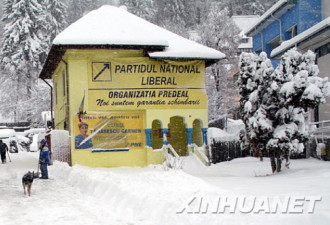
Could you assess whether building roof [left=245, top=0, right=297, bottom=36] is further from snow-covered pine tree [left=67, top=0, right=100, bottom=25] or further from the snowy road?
snow-covered pine tree [left=67, top=0, right=100, bottom=25]

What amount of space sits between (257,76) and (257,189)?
6.85 meters

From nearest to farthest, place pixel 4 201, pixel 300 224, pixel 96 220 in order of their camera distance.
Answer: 1. pixel 300 224
2. pixel 96 220
3. pixel 4 201

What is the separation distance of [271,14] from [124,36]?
38.1 ft

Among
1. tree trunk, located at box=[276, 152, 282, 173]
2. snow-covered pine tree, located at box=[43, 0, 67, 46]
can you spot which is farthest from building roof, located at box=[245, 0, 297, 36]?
snow-covered pine tree, located at box=[43, 0, 67, 46]

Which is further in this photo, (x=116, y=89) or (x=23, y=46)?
(x=23, y=46)

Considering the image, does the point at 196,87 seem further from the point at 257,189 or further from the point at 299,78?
the point at 257,189

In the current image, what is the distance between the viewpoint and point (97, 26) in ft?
76.9

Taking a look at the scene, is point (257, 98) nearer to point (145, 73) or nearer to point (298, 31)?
Result: point (145, 73)

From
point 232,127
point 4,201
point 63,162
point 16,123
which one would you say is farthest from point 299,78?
point 16,123

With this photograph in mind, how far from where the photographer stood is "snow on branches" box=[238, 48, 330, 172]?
16.0m

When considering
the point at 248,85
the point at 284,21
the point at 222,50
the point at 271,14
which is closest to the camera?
the point at 248,85

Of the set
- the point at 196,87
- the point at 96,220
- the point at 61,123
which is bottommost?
the point at 96,220

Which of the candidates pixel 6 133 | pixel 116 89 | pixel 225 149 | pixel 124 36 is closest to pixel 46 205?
pixel 116 89

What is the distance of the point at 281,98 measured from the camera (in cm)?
1648
